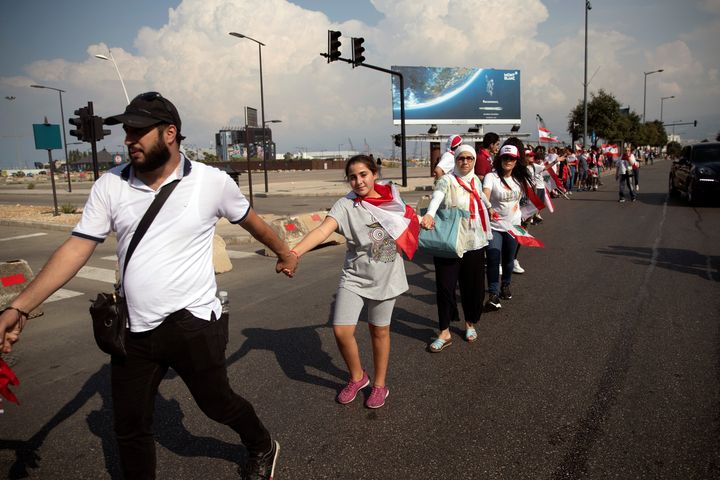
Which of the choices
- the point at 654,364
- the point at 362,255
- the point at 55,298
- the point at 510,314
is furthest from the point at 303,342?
the point at 55,298

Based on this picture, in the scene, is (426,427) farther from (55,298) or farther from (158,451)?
(55,298)

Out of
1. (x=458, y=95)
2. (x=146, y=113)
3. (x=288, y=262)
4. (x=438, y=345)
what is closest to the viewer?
(x=146, y=113)

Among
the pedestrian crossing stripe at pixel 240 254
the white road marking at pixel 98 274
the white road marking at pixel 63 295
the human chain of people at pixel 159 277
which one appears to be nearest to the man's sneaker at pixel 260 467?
the human chain of people at pixel 159 277

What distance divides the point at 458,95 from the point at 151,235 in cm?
4270

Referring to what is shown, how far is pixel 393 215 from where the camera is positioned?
343cm

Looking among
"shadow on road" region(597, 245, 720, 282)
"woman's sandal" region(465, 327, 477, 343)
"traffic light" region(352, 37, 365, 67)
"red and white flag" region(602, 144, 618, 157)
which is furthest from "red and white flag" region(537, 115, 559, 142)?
"woman's sandal" region(465, 327, 477, 343)

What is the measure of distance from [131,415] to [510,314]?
407cm

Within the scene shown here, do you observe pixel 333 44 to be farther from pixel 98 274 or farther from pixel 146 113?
pixel 146 113

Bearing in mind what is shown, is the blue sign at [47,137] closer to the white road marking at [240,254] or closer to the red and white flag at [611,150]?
the white road marking at [240,254]

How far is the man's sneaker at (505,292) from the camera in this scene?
6.02 m

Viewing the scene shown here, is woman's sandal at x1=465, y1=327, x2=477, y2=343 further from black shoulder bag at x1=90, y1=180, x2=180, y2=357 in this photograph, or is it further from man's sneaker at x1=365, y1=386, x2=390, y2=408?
black shoulder bag at x1=90, y1=180, x2=180, y2=357

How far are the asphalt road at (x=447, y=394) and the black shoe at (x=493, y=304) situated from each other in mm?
90

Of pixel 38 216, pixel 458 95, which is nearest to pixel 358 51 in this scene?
pixel 38 216

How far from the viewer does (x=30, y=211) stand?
19.8 m
